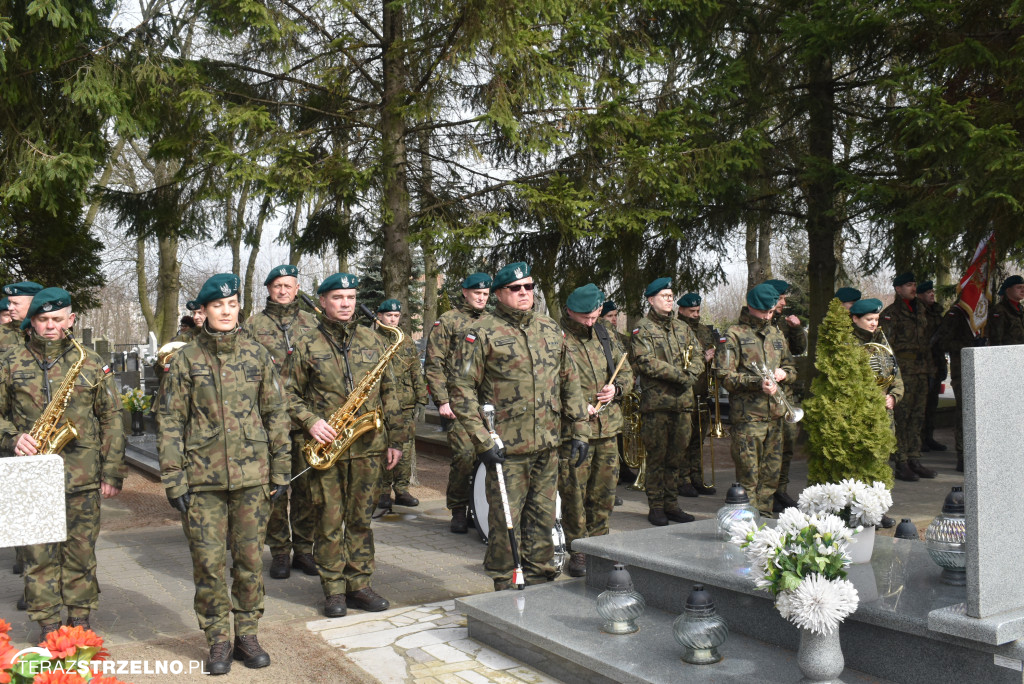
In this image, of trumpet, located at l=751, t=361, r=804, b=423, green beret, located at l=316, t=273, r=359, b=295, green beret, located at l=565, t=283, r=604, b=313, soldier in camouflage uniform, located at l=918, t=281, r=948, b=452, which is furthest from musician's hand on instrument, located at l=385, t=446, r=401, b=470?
soldier in camouflage uniform, located at l=918, t=281, r=948, b=452

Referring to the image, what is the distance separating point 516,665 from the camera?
548 centimetres

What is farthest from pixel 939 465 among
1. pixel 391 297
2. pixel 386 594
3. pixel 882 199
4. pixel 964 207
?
pixel 386 594

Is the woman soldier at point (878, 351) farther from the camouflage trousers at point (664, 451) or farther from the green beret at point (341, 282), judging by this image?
the green beret at point (341, 282)

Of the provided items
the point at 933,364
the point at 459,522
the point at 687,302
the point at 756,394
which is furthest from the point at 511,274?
the point at 933,364

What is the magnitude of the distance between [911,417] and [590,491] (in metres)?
5.96

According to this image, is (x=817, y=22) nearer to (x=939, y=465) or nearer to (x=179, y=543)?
(x=939, y=465)

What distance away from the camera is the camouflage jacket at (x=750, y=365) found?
27.9 feet

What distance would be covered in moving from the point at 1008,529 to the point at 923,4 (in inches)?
269

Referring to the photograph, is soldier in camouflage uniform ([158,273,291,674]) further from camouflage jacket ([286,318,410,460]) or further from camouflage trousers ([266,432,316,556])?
camouflage trousers ([266,432,316,556])

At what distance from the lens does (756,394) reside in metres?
8.55

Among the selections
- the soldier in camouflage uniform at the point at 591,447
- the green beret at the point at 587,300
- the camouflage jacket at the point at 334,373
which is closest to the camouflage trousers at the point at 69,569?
the camouflage jacket at the point at 334,373

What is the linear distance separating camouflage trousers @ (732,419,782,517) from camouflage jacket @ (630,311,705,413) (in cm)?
92

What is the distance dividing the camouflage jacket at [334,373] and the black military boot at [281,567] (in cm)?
162

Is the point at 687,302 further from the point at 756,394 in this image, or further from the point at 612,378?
the point at 612,378
